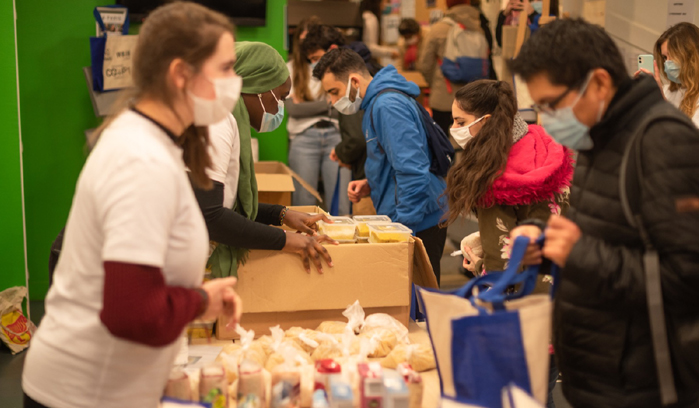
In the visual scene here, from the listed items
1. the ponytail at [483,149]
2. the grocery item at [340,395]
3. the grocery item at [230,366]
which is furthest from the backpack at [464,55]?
the grocery item at [340,395]

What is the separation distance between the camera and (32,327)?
419cm

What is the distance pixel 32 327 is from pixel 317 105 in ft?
8.96

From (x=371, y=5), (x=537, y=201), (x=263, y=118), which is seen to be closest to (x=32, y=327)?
(x=263, y=118)

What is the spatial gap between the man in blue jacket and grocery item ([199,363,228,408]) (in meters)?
1.69

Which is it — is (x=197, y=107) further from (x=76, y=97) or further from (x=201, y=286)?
(x=76, y=97)

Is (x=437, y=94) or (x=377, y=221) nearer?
(x=377, y=221)

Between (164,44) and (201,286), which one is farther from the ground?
(164,44)

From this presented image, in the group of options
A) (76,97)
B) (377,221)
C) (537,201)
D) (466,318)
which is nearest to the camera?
(466,318)

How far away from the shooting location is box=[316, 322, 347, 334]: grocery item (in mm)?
2184

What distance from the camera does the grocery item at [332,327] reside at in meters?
2.18

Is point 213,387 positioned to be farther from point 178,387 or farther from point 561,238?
point 561,238

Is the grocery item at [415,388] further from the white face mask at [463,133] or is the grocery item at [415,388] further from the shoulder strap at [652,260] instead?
the white face mask at [463,133]

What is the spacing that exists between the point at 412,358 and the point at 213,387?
0.67 meters

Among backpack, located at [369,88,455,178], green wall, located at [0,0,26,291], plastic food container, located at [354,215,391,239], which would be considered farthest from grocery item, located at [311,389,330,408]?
green wall, located at [0,0,26,291]
